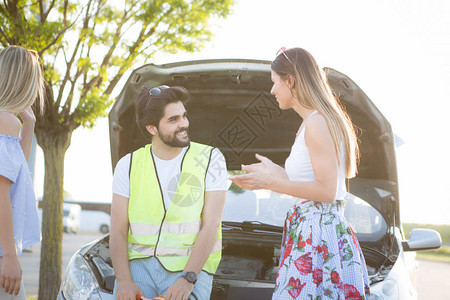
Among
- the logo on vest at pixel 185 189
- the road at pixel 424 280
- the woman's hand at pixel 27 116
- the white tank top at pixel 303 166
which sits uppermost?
the woman's hand at pixel 27 116

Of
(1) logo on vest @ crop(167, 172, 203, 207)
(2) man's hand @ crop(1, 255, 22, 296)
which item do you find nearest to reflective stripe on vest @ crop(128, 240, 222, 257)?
(1) logo on vest @ crop(167, 172, 203, 207)

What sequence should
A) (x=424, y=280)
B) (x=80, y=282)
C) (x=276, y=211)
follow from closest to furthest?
(x=80, y=282)
(x=276, y=211)
(x=424, y=280)

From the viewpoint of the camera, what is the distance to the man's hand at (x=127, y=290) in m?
2.47

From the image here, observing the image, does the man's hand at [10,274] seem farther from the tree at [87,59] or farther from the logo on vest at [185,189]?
the tree at [87,59]

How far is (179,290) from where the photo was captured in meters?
2.43

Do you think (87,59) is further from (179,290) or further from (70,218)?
(70,218)

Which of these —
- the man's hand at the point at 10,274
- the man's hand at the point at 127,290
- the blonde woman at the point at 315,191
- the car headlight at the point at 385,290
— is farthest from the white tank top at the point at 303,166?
the man's hand at the point at 10,274

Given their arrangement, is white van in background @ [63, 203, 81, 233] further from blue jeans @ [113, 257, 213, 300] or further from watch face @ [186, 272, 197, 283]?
watch face @ [186, 272, 197, 283]

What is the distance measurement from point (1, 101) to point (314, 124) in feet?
4.59

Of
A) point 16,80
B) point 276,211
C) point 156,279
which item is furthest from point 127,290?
point 276,211

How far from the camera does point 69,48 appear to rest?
6.59 metres

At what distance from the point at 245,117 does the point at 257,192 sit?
61 centimetres

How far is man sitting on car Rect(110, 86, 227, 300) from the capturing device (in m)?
2.53

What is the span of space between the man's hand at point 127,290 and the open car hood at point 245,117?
1550 millimetres
